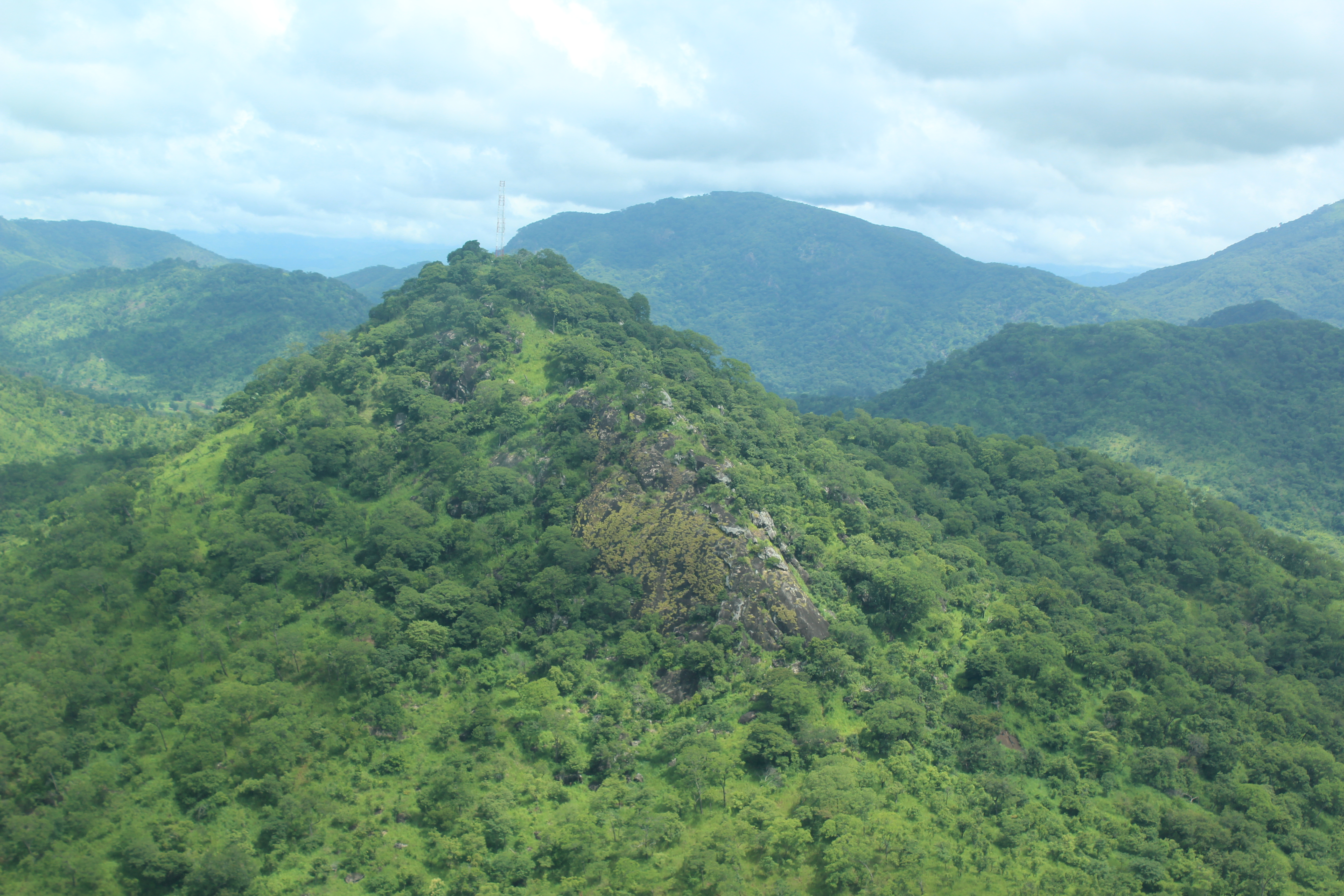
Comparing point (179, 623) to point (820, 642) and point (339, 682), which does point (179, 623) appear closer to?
point (339, 682)

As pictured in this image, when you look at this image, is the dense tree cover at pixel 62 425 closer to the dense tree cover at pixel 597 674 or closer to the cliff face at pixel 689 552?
the dense tree cover at pixel 597 674

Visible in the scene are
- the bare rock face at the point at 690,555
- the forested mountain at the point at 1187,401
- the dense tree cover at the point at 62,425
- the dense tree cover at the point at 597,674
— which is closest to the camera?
the dense tree cover at the point at 597,674

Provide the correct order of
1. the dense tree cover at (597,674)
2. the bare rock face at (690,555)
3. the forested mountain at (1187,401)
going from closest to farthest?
the dense tree cover at (597,674), the bare rock face at (690,555), the forested mountain at (1187,401)

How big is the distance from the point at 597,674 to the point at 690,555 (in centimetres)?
1020

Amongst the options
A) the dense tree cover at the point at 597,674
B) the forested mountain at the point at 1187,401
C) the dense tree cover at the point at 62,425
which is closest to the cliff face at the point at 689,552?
the dense tree cover at the point at 597,674

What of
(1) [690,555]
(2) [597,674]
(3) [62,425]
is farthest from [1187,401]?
(3) [62,425]

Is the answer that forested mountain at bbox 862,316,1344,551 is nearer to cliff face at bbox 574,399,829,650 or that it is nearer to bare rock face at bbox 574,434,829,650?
bare rock face at bbox 574,434,829,650

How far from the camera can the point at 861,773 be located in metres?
42.3

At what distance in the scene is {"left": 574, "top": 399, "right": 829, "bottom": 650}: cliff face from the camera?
171 ft

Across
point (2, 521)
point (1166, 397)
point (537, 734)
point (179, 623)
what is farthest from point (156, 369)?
point (1166, 397)

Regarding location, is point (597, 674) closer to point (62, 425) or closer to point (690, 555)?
point (690, 555)

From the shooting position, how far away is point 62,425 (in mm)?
123000

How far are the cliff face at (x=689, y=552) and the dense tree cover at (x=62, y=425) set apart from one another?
83.4 metres

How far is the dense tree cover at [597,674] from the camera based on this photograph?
3803 cm
